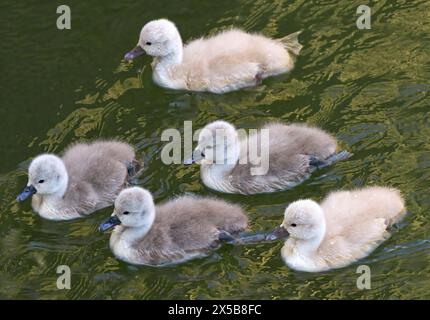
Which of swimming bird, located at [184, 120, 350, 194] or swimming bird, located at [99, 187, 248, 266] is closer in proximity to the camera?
swimming bird, located at [99, 187, 248, 266]

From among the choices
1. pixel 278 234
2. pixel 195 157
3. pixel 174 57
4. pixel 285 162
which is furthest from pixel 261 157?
pixel 174 57

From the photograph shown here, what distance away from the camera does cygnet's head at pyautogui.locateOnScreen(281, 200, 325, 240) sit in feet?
20.1

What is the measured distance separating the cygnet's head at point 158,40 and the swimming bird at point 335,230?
180 cm

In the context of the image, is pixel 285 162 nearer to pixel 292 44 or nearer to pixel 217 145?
pixel 217 145

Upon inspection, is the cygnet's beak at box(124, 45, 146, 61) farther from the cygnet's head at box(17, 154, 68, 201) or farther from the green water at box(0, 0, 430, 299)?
the cygnet's head at box(17, 154, 68, 201)

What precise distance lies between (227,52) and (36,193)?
5.34 ft

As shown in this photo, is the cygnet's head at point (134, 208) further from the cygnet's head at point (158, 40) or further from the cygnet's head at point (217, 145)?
the cygnet's head at point (158, 40)

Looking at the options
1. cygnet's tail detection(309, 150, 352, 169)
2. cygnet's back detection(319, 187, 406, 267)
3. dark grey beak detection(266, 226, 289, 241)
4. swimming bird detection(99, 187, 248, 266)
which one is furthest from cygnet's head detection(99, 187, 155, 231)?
cygnet's tail detection(309, 150, 352, 169)

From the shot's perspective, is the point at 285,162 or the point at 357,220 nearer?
the point at 357,220

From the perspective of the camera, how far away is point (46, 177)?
657cm

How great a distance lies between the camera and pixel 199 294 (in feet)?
20.0

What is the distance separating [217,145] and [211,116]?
0.72 m

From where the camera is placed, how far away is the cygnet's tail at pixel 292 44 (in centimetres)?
776

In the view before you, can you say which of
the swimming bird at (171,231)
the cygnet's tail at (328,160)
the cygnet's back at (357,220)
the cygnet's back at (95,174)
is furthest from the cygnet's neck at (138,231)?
the cygnet's tail at (328,160)
